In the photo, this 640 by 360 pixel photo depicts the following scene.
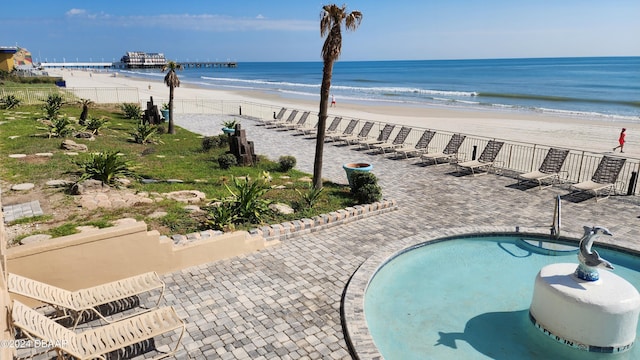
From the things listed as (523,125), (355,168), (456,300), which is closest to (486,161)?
(355,168)

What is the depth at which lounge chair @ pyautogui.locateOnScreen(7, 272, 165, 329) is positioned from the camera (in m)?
5.54

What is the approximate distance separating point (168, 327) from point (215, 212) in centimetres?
403

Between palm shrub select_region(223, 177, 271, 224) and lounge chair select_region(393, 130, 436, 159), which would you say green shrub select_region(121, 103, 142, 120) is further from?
palm shrub select_region(223, 177, 271, 224)

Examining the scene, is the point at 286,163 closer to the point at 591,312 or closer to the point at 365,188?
the point at 365,188

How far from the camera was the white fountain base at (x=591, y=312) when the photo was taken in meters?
5.43

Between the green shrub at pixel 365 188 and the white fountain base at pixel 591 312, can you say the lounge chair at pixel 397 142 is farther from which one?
the white fountain base at pixel 591 312

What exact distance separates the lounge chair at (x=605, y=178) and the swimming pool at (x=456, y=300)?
3.70 metres

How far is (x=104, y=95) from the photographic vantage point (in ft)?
122

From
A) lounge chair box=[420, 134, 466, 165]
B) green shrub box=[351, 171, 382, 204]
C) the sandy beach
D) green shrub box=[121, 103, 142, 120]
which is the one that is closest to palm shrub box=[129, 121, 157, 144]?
green shrub box=[121, 103, 142, 120]

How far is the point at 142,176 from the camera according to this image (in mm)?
12391

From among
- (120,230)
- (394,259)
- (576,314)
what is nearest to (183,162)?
(120,230)

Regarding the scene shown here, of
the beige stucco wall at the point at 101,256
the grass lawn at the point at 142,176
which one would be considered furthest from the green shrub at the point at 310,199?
the beige stucco wall at the point at 101,256

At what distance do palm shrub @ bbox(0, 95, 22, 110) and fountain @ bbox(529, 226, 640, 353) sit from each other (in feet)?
88.5

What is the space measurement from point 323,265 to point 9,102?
23859 mm
